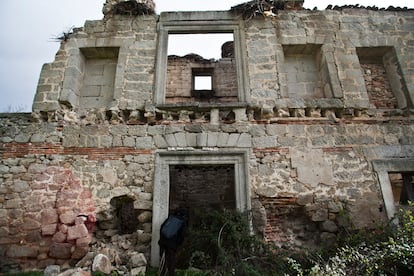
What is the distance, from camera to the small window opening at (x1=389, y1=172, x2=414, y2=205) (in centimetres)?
524

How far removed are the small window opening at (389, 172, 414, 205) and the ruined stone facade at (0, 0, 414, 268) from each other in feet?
0.35

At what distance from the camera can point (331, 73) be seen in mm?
6051

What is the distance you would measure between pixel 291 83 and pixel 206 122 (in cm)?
221

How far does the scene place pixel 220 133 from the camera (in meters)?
5.49

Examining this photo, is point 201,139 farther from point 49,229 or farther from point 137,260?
point 49,229

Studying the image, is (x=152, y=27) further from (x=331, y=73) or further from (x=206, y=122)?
(x=331, y=73)

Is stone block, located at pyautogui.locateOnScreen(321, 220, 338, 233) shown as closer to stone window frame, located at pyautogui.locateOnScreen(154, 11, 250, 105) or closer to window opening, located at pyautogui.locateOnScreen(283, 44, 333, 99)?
window opening, located at pyautogui.locateOnScreen(283, 44, 333, 99)

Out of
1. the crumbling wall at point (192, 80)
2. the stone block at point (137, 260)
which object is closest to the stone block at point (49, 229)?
the stone block at point (137, 260)

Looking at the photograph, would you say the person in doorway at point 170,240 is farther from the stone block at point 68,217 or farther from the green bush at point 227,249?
the stone block at point 68,217

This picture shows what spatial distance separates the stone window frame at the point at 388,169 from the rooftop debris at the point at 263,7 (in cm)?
406

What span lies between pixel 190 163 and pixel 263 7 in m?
4.13

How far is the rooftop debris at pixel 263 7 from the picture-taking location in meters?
6.55

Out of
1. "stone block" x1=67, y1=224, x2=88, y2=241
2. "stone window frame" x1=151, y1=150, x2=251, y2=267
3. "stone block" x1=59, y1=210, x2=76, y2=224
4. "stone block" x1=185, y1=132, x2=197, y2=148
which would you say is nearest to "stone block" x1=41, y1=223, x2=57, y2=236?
"stone block" x1=59, y1=210, x2=76, y2=224

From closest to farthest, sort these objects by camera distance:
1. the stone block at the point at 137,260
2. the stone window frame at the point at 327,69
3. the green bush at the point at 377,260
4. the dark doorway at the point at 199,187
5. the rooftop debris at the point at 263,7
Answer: the green bush at the point at 377,260
the stone block at the point at 137,260
the stone window frame at the point at 327,69
the rooftop debris at the point at 263,7
the dark doorway at the point at 199,187
